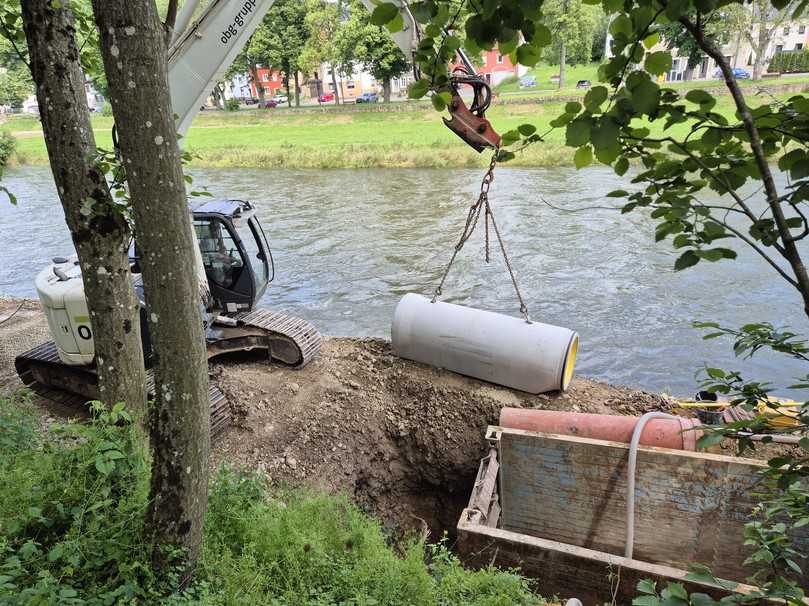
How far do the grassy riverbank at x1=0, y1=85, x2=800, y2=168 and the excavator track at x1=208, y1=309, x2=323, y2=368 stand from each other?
16584mm

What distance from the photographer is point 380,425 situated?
6840 mm

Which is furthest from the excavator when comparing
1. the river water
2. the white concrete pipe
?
the river water

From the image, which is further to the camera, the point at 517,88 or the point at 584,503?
the point at 517,88

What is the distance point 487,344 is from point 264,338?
296cm

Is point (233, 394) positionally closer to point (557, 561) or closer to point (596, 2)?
point (557, 561)

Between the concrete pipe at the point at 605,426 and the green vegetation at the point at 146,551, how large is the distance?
2099 mm

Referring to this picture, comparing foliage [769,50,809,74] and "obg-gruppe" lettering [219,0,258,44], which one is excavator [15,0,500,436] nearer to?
"obg-gruppe" lettering [219,0,258,44]

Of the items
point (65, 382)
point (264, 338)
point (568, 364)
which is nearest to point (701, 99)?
point (568, 364)

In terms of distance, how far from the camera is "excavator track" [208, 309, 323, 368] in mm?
7570

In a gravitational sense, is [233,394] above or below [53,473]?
below

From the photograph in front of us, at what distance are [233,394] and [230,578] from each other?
145 inches

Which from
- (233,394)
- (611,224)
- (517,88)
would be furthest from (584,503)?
(517,88)

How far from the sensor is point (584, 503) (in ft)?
17.6

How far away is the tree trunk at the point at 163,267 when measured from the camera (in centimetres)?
252
